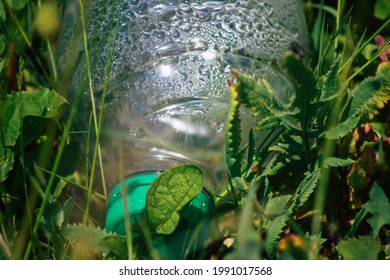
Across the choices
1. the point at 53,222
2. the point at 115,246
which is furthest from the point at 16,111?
the point at 115,246

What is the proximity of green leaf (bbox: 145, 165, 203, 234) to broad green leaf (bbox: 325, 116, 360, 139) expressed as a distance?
0.26 meters

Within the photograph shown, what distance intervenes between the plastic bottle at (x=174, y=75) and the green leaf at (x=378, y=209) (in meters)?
0.34

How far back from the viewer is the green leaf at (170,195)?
43.0 inches

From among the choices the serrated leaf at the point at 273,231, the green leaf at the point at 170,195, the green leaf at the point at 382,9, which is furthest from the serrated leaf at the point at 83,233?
the green leaf at the point at 382,9

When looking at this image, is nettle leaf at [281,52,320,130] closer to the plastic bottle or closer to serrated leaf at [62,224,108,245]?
the plastic bottle

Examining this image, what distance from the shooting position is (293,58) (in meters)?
0.97

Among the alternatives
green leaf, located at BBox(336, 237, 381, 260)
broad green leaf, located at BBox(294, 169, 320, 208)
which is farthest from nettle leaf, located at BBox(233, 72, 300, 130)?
green leaf, located at BBox(336, 237, 381, 260)

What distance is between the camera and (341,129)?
3.66 ft

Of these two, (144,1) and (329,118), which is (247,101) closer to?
(329,118)

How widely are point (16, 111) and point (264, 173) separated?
578mm

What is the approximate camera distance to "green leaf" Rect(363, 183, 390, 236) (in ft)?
3.65

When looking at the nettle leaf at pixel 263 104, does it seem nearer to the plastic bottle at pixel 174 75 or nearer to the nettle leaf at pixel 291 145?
the nettle leaf at pixel 291 145
